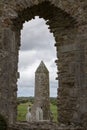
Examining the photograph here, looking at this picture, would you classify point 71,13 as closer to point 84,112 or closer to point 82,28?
point 82,28

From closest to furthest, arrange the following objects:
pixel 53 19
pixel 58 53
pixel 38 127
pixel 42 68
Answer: pixel 38 127, pixel 58 53, pixel 53 19, pixel 42 68

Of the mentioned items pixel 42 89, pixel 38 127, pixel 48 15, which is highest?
pixel 48 15

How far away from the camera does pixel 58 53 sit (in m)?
10.6

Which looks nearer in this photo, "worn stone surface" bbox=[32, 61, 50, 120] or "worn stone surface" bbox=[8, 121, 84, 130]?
"worn stone surface" bbox=[8, 121, 84, 130]

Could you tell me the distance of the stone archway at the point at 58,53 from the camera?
29.7 ft

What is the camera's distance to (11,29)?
30.6ft

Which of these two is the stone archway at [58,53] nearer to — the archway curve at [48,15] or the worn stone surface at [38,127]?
the archway curve at [48,15]

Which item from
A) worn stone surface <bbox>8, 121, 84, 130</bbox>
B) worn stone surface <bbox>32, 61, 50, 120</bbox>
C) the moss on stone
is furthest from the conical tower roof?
the moss on stone

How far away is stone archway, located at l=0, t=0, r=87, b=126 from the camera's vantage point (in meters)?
9.05

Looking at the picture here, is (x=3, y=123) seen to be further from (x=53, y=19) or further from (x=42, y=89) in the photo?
(x=42, y=89)

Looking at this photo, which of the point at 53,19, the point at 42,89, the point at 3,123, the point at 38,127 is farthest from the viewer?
the point at 42,89

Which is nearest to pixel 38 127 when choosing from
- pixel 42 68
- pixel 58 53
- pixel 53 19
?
pixel 58 53

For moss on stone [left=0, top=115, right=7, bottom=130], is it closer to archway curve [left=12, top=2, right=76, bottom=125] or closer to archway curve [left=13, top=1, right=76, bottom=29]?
archway curve [left=12, top=2, right=76, bottom=125]

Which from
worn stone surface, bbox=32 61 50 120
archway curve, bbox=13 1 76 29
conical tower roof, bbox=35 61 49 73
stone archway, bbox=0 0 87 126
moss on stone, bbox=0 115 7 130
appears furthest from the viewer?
conical tower roof, bbox=35 61 49 73
